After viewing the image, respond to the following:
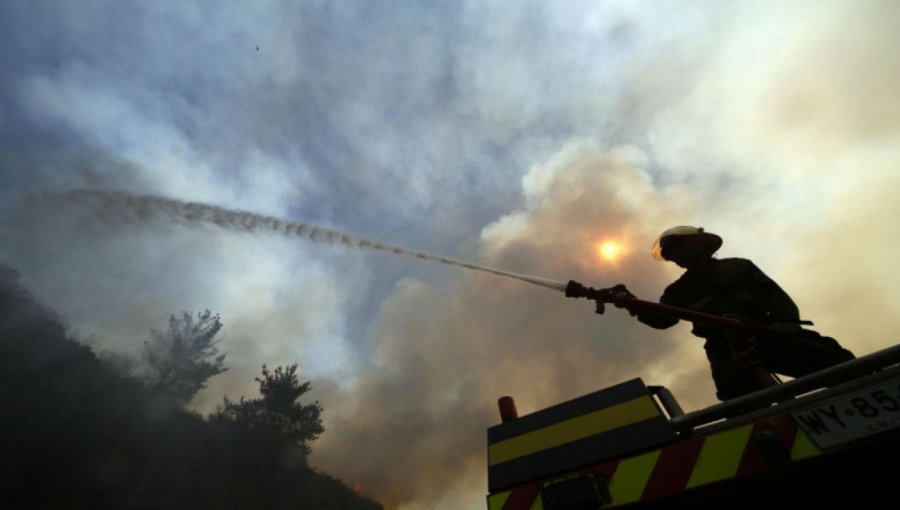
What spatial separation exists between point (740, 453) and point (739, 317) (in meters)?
2.51

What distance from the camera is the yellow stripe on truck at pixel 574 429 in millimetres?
2445

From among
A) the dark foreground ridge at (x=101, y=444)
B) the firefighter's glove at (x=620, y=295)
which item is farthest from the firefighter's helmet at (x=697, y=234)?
the dark foreground ridge at (x=101, y=444)

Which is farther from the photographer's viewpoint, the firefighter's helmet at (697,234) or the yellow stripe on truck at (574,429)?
the firefighter's helmet at (697,234)

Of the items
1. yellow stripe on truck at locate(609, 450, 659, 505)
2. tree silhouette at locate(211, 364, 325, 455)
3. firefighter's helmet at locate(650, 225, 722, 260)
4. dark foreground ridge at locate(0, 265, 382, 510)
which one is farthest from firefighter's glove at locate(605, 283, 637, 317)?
tree silhouette at locate(211, 364, 325, 455)

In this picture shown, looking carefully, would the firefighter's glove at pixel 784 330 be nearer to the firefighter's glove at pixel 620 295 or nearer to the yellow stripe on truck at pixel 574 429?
the firefighter's glove at pixel 620 295

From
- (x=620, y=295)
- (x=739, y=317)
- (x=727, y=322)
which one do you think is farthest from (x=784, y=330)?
(x=620, y=295)

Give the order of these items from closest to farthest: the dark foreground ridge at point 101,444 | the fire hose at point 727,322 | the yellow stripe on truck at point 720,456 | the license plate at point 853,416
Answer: the license plate at point 853,416 → the yellow stripe on truck at point 720,456 → the fire hose at point 727,322 → the dark foreground ridge at point 101,444

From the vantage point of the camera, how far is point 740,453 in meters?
1.89

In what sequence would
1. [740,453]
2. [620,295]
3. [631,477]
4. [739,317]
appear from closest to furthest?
1. [740,453]
2. [631,477]
3. [739,317]
4. [620,295]

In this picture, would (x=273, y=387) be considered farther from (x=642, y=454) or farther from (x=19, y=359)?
(x=642, y=454)

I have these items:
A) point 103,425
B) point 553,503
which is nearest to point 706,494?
point 553,503

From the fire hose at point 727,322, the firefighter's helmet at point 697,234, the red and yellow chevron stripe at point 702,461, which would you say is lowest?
the red and yellow chevron stripe at point 702,461

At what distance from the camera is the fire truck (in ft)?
5.75

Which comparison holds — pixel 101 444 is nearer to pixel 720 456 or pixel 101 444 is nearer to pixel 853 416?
pixel 720 456
